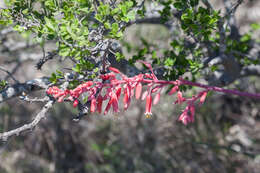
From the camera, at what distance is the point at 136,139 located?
18.9ft

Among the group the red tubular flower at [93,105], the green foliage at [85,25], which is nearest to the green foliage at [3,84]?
the green foliage at [85,25]

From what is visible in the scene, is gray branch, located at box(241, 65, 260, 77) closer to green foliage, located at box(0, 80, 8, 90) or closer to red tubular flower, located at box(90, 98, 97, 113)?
red tubular flower, located at box(90, 98, 97, 113)

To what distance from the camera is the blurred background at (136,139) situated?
532 cm

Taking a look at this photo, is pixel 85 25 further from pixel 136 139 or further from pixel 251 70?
pixel 136 139

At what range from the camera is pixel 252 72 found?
3.74m

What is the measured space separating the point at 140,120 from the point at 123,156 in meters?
0.89

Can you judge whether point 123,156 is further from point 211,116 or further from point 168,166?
point 211,116

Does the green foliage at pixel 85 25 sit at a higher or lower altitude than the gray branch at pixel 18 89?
higher

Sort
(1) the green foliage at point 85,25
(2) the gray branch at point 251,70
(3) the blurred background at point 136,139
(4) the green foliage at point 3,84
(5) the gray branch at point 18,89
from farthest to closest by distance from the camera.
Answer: (3) the blurred background at point 136,139 → (2) the gray branch at point 251,70 → (5) the gray branch at point 18,89 → (4) the green foliage at point 3,84 → (1) the green foliage at point 85,25

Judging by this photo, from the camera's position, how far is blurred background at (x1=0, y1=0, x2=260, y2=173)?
5324 millimetres

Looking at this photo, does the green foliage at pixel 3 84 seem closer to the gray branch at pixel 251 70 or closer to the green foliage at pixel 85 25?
the green foliage at pixel 85 25

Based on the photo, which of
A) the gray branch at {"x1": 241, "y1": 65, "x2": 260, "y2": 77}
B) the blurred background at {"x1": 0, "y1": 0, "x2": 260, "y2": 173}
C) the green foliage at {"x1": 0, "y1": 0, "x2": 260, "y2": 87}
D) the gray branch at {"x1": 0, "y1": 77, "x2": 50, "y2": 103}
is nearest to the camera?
the green foliage at {"x1": 0, "y1": 0, "x2": 260, "y2": 87}

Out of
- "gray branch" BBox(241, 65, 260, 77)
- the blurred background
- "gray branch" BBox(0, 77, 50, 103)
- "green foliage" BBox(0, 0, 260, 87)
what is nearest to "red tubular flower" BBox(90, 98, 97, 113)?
"green foliage" BBox(0, 0, 260, 87)

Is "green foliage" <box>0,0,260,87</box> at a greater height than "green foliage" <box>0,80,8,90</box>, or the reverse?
"green foliage" <box>0,0,260,87</box>
